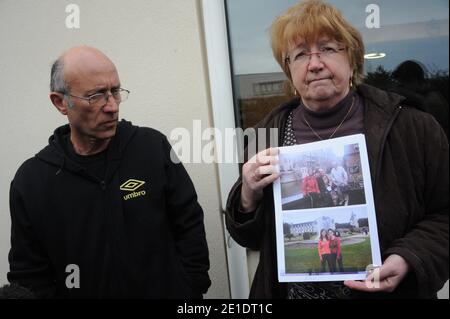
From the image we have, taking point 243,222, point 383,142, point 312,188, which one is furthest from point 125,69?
point 383,142

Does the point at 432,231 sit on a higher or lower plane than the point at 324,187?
lower

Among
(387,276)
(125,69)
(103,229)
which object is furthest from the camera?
(125,69)

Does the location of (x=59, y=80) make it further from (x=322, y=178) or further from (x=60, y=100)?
(x=322, y=178)

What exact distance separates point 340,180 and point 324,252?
23 centimetres

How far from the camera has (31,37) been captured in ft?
7.52

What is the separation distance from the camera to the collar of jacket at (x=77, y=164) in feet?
5.21

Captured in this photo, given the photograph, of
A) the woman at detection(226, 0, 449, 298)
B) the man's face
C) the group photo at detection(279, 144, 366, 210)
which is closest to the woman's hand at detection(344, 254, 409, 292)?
the woman at detection(226, 0, 449, 298)

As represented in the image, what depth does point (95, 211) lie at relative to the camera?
5.11 feet

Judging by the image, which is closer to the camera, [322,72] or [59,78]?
[322,72]

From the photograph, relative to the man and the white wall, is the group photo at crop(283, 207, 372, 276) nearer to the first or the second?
the man

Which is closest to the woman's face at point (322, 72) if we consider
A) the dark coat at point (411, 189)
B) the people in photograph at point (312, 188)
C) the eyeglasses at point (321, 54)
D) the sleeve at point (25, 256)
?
the eyeglasses at point (321, 54)

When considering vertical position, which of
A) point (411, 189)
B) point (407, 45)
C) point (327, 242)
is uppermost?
point (407, 45)

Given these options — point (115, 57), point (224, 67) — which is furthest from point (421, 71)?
point (115, 57)

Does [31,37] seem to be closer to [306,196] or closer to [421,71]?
[306,196]
